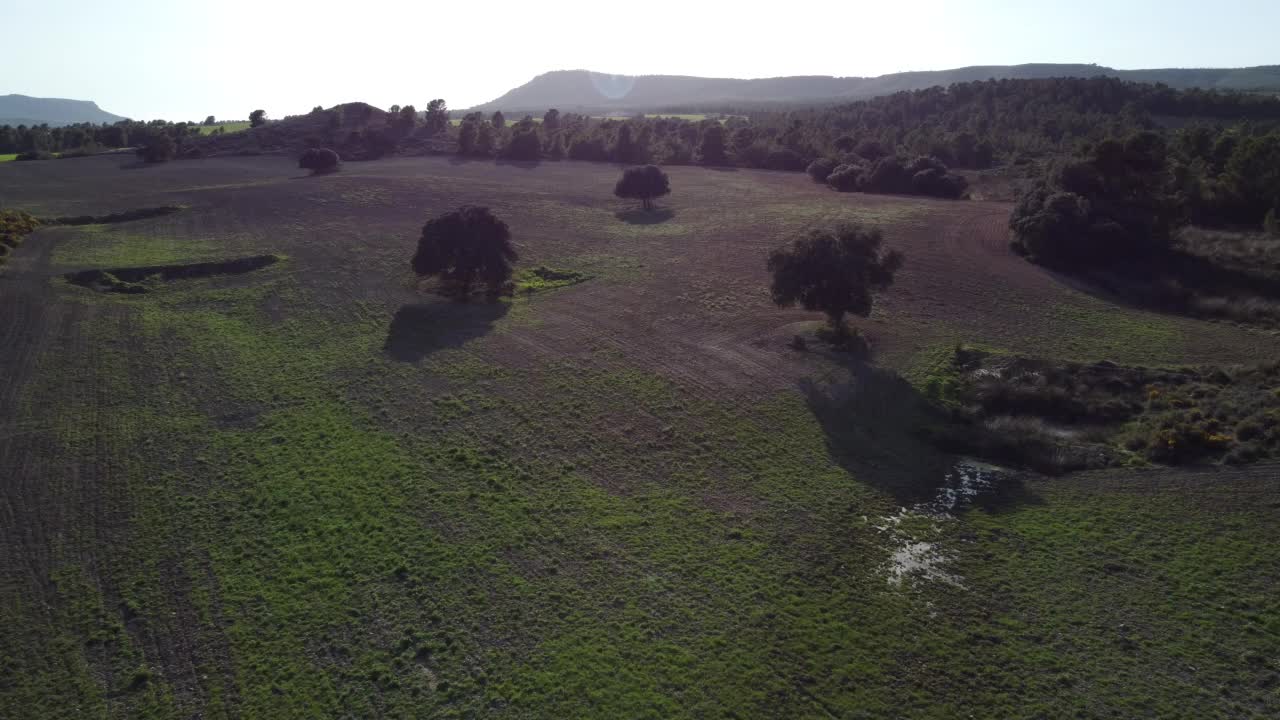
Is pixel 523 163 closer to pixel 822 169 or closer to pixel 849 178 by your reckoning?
pixel 822 169

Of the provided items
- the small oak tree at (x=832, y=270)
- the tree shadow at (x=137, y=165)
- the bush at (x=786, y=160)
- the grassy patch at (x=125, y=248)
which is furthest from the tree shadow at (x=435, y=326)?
the tree shadow at (x=137, y=165)

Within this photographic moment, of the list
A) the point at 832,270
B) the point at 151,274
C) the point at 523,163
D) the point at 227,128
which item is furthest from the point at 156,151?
the point at 832,270

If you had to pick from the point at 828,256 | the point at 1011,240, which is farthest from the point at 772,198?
the point at 828,256

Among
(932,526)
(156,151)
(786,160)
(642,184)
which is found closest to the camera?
(932,526)

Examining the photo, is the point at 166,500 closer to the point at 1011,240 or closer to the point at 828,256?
the point at 828,256

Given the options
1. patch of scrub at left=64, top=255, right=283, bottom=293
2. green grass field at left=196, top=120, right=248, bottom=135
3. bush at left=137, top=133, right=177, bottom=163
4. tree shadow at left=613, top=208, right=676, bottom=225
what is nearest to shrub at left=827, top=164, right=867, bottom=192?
tree shadow at left=613, top=208, right=676, bottom=225

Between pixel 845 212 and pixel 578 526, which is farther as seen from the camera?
pixel 845 212

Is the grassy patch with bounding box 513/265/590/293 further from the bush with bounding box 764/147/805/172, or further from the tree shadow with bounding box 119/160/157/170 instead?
the tree shadow with bounding box 119/160/157/170
